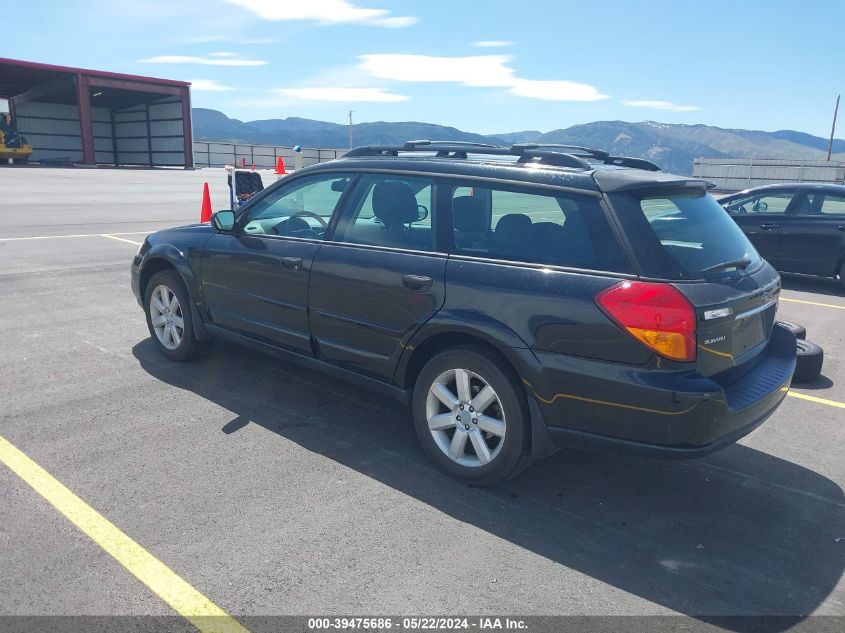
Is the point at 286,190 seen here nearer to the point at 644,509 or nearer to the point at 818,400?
the point at 644,509

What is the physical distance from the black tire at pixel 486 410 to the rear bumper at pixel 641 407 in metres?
0.13

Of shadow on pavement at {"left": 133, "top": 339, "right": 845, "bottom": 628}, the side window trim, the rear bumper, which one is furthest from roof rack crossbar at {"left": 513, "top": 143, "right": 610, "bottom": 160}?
shadow on pavement at {"left": 133, "top": 339, "right": 845, "bottom": 628}

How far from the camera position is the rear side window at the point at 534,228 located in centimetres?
336

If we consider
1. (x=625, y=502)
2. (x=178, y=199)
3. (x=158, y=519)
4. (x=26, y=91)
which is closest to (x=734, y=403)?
(x=625, y=502)

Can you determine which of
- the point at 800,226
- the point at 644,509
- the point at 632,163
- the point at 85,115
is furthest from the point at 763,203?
the point at 85,115

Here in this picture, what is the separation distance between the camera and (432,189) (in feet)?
13.3

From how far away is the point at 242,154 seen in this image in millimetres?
57938

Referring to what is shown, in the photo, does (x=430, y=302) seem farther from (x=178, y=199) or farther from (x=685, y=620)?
(x=178, y=199)

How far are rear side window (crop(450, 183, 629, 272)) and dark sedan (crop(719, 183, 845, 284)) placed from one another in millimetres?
7590

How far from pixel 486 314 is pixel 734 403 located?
1.25m

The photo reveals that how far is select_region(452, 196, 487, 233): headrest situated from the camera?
3.88m

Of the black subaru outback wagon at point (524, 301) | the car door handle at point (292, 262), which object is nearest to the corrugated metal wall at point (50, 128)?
the car door handle at point (292, 262)

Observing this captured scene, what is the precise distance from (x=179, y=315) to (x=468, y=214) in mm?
2770

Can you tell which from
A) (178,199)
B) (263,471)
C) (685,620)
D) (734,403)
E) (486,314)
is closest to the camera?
(685,620)
